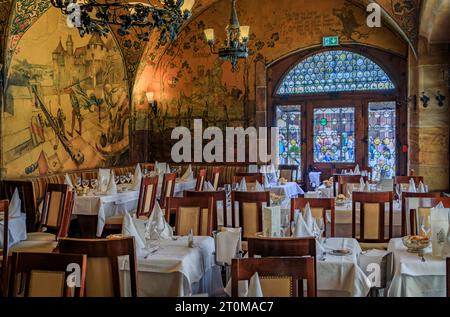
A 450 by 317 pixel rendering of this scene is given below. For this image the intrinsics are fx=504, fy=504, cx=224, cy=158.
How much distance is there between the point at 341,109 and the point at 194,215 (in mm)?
6854

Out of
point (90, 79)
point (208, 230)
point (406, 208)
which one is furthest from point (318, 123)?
point (208, 230)

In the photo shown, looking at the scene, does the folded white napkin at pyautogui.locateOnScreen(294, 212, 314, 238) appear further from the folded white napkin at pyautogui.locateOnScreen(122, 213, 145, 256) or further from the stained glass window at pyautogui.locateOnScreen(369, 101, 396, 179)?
the stained glass window at pyautogui.locateOnScreen(369, 101, 396, 179)

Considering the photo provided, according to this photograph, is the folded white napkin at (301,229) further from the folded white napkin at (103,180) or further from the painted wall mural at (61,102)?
the painted wall mural at (61,102)

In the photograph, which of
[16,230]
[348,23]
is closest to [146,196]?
[16,230]

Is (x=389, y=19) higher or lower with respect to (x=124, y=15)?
higher

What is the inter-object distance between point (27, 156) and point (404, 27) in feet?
23.6

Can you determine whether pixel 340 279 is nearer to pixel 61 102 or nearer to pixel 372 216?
pixel 372 216

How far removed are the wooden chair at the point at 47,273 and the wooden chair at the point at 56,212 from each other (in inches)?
116

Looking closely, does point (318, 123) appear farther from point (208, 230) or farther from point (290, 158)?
point (208, 230)

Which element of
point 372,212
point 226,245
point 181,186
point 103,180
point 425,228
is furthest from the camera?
point 181,186

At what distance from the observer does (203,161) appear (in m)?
11.7

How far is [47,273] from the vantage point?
102 inches

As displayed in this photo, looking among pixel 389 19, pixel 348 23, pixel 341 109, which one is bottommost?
pixel 341 109

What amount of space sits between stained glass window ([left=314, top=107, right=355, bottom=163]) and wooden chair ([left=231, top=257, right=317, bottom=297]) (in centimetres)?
858
